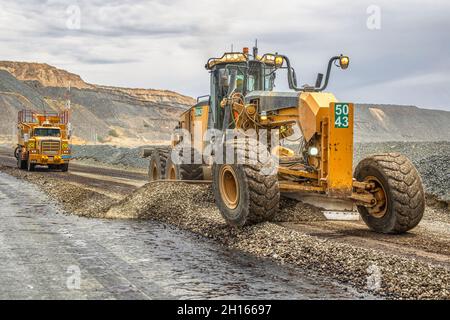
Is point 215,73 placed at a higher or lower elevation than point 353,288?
higher

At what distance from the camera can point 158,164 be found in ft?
58.5

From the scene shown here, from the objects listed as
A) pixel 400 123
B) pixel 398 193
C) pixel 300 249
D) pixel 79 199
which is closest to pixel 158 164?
pixel 79 199

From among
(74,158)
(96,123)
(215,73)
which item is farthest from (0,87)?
(215,73)

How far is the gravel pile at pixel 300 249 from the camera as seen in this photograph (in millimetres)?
6539

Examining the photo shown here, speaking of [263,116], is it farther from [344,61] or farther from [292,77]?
[344,61]

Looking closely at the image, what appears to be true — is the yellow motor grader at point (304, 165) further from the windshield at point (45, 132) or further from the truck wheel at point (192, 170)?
the windshield at point (45, 132)

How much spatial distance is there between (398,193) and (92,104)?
111608 millimetres

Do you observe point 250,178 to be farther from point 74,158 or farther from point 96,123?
point 96,123

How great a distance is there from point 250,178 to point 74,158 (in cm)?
3658

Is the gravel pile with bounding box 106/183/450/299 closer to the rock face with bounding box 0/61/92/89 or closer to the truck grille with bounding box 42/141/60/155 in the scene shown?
the truck grille with bounding box 42/141/60/155

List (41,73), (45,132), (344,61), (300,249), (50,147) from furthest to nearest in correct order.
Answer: (41,73) → (45,132) → (50,147) → (344,61) → (300,249)

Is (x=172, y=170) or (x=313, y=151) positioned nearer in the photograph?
(x=313, y=151)

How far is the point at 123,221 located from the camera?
39.8 feet

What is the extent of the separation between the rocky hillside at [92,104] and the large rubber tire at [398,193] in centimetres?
7673
